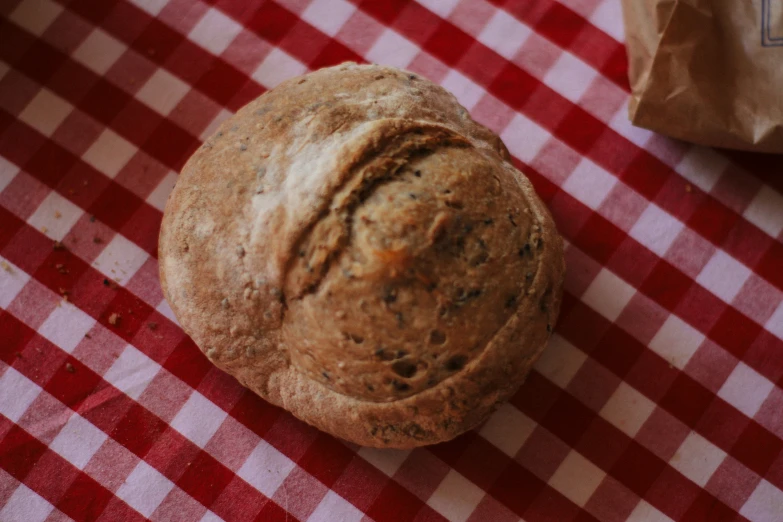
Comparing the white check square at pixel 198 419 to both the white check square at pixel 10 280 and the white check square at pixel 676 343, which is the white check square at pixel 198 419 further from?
the white check square at pixel 676 343

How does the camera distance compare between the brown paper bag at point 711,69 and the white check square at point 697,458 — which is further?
the white check square at point 697,458

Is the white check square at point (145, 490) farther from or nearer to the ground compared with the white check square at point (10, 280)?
nearer to the ground

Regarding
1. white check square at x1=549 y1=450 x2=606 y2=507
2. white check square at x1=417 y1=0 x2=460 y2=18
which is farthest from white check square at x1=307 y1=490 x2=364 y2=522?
white check square at x1=417 y1=0 x2=460 y2=18

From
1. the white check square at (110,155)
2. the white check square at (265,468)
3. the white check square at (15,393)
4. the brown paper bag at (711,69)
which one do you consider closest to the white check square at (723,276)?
the brown paper bag at (711,69)

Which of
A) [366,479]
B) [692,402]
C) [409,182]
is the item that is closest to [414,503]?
[366,479]

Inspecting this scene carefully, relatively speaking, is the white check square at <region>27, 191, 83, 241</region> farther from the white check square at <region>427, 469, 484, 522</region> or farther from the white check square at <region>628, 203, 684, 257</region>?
the white check square at <region>628, 203, 684, 257</region>

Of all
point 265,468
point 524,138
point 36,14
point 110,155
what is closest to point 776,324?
point 524,138
